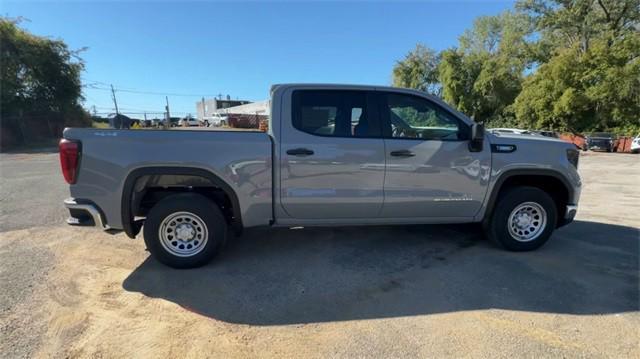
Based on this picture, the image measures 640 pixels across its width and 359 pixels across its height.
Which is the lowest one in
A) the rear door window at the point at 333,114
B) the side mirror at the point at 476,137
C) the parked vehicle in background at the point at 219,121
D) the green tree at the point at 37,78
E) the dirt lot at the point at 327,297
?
the dirt lot at the point at 327,297

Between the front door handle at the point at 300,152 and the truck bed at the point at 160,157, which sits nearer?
the truck bed at the point at 160,157

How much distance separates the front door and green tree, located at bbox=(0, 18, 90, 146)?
26.6 meters

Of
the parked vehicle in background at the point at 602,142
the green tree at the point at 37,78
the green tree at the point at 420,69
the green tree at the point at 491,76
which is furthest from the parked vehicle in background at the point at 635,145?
the green tree at the point at 37,78

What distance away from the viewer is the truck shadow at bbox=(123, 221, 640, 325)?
3.16 meters

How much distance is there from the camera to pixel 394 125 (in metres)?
4.04

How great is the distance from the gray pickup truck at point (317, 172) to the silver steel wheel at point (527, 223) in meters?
0.03

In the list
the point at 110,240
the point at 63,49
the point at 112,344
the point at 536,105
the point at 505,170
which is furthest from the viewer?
the point at 536,105

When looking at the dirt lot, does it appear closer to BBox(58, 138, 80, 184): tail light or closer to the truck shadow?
the truck shadow

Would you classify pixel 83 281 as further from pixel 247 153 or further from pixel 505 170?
pixel 505 170

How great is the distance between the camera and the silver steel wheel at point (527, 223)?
436 cm

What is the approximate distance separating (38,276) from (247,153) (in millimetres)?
2487

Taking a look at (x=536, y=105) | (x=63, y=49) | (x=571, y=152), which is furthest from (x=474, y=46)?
(x=571, y=152)

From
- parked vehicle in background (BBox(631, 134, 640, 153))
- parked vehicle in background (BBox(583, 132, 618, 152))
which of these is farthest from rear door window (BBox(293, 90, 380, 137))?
parked vehicle in background (BBox(583, 132, 618, 152))

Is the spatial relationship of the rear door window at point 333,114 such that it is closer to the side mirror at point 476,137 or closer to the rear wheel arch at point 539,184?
the side mirror at point 476,137
